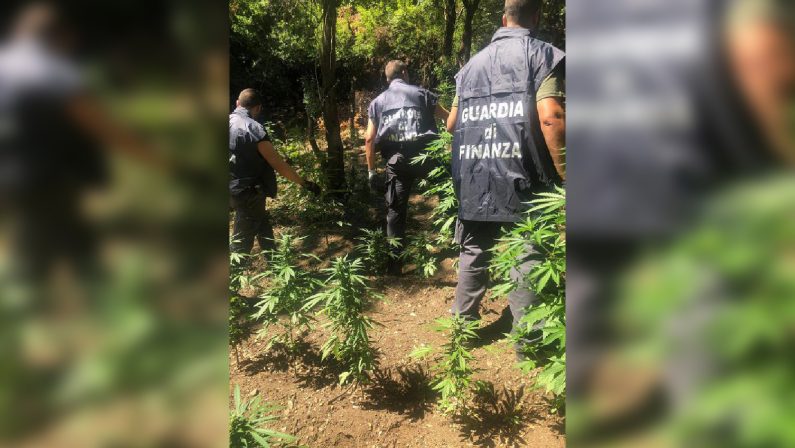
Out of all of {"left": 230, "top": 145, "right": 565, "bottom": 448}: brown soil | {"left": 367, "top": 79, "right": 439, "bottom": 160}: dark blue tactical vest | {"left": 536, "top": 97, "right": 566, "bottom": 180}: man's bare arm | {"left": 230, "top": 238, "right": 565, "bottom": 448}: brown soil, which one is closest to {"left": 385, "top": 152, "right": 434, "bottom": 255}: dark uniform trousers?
{"left": 367, "top": 79, "right": 439, "bottom": 160}: dark blue tactical vest

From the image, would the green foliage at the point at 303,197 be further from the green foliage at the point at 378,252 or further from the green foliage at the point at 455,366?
the green foliage at the point at 455,366

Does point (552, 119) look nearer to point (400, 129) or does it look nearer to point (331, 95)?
point (400, 129)

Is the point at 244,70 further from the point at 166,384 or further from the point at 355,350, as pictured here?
the point at 166,384

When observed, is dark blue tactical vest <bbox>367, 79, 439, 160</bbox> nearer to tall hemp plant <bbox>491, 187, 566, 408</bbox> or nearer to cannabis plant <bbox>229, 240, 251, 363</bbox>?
cannabis plant <bbox>229, 240, 251, 363</bbox>

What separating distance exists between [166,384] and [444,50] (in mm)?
12551

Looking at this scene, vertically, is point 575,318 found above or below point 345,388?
above

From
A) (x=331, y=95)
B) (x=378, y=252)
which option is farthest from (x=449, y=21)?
(x=378, y=252)

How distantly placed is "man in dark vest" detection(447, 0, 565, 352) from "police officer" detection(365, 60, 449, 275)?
5.85 ft

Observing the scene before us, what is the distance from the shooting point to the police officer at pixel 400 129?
481cm

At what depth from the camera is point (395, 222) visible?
5223mm

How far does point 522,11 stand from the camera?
2.73 metres

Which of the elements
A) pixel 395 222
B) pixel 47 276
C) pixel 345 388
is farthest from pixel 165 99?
pixel 395 222

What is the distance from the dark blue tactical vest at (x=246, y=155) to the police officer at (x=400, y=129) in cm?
115

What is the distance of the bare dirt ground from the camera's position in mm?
2643
